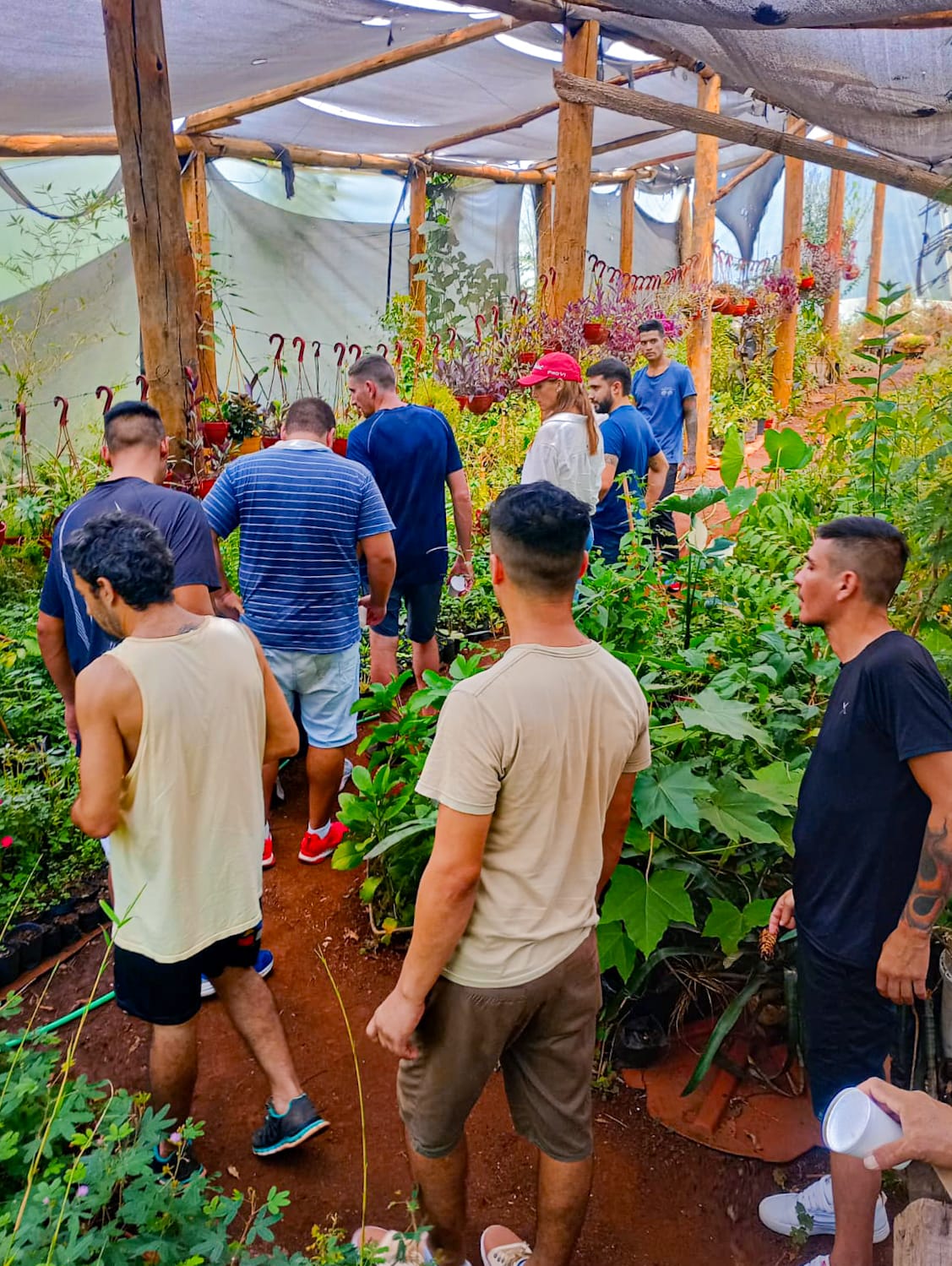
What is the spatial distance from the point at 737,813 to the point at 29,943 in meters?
2.33

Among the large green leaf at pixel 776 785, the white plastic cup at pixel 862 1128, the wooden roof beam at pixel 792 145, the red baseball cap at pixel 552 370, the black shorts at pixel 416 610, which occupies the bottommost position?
the black shorts at pixel 416 610

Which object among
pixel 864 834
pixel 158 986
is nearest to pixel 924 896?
pixel 864 834

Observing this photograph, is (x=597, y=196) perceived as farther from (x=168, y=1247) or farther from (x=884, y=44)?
(x=168, y=1247)

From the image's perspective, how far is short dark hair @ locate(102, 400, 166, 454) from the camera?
2.92 metres

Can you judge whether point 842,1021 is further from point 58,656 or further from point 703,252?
point 703,252

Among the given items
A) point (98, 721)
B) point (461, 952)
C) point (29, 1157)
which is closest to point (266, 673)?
point (98, 721)

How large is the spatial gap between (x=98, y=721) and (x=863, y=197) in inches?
808

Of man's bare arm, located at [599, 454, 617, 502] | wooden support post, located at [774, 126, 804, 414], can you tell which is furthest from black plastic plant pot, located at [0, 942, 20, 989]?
wooden support post, located at [774, 126, 804, 414]

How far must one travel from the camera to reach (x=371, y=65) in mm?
6246

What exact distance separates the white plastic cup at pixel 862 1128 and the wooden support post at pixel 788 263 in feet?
32.8

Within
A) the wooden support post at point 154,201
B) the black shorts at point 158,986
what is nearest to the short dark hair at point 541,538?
the black shorts at point 158,986

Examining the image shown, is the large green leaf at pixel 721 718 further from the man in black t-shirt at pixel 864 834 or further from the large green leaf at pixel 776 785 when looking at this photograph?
the man in black t-shirt at pixel 864 834

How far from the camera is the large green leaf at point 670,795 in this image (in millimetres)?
2244

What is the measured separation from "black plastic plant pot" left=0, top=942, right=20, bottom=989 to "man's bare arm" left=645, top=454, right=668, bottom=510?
3.70m
